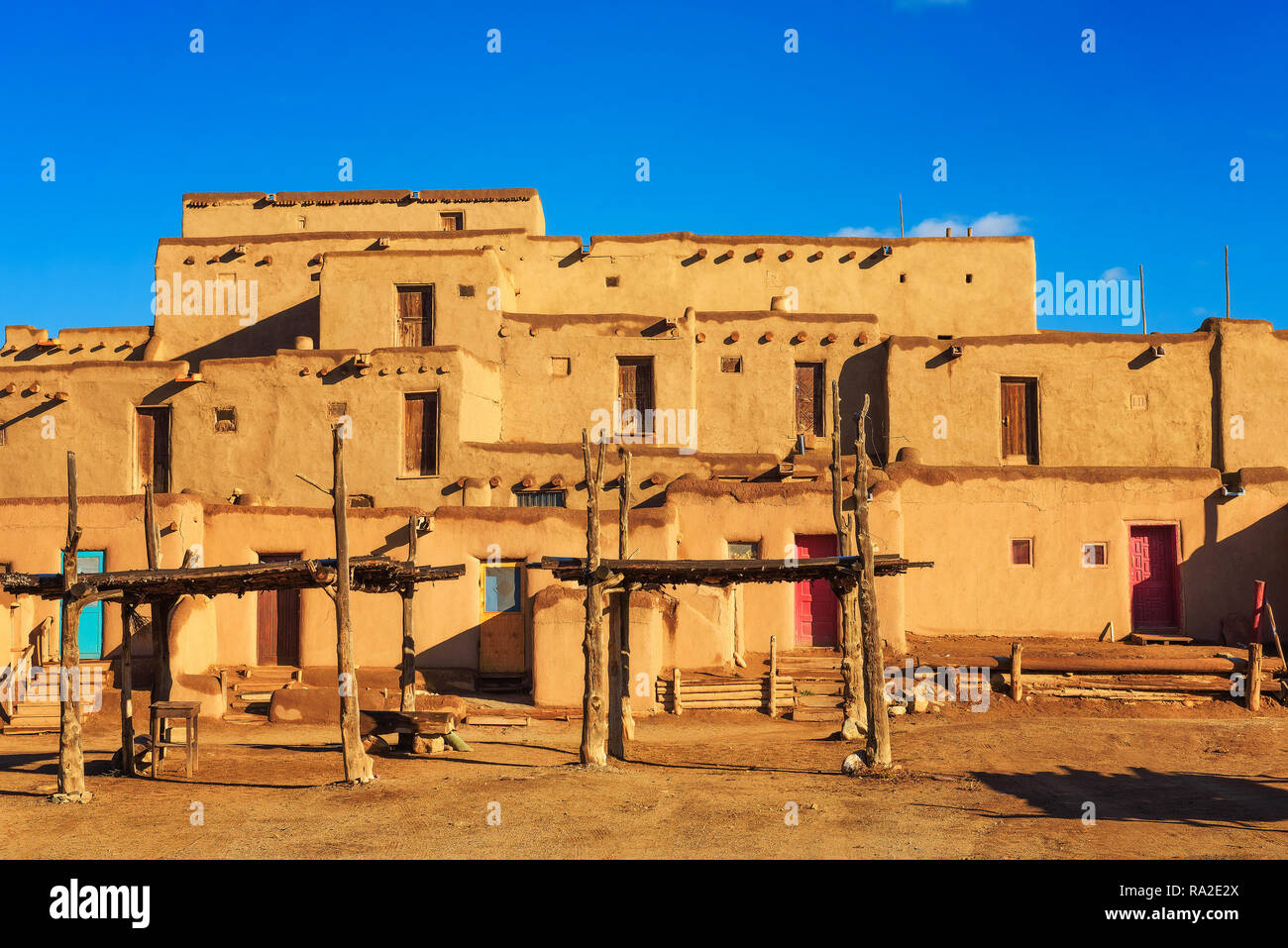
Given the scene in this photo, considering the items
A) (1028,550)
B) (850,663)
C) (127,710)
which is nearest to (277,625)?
(127,710)

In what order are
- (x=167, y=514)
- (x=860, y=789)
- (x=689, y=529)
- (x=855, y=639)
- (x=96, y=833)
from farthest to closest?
(x=689, y=529), (x=167, y=514), (x=855, y=639), (x=860, y=789), (x=96, y=833)

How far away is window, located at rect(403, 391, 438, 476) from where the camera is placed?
92.6 feet

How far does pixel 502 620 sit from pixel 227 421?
9805 mm

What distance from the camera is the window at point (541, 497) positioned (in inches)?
1083

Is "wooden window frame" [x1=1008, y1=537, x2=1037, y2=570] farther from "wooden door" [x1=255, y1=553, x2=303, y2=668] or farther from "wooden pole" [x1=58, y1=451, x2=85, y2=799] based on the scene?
"wooden pole" [x1=58, y1=451, x2=85, y2=799]

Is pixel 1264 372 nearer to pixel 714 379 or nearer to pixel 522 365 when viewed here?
pixel 714 379

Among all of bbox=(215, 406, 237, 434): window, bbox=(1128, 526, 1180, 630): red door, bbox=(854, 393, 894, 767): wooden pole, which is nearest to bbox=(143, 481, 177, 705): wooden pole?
bbox=(215, 406, 237, 434): window

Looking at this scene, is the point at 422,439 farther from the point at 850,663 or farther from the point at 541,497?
the point at 850,663

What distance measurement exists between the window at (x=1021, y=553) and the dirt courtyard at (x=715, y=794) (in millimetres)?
4512

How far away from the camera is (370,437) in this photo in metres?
28.1

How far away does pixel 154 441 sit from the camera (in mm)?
29750

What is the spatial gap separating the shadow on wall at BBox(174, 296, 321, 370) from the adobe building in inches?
3.7
